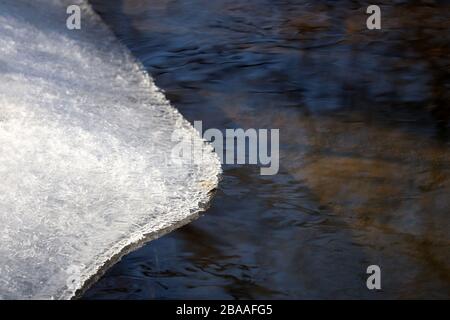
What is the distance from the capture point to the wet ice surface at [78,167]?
8.59ft

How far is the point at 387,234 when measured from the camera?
2756 mm

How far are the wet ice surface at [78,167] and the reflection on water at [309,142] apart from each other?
0.39 feet

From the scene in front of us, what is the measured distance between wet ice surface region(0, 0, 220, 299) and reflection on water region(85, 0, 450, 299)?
0.39ft

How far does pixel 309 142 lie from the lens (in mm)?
3361

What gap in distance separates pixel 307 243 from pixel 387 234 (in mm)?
296

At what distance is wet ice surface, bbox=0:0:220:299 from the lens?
8.59 feet

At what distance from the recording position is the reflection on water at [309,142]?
102 inches

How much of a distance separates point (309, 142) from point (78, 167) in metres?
1.02

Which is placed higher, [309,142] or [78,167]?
[309,142]

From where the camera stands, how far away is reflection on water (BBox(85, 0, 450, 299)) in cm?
260

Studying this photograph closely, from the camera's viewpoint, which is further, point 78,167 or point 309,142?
point 309,142

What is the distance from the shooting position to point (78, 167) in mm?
3094
